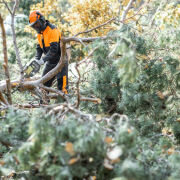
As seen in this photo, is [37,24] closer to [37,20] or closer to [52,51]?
[37,20]

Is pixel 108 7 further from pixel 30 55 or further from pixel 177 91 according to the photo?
pixel 177 91

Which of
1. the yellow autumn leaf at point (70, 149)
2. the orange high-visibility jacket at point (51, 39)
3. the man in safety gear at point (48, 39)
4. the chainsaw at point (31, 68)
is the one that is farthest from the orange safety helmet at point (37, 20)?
the yellow autumn leaf at point (70, 149)

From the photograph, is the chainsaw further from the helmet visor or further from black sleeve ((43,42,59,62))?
the helmet visor

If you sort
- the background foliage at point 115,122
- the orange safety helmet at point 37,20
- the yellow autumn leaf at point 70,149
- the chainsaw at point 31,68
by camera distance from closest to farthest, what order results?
1. the yellow autumn leaf at point 70,149
2. the background foliage at point 115,122
3. the orange safety helmet at point 37,20
4. the chainsaw at point 31,68

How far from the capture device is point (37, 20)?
4090 millimetres

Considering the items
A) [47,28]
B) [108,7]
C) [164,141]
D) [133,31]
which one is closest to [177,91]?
[133,31]

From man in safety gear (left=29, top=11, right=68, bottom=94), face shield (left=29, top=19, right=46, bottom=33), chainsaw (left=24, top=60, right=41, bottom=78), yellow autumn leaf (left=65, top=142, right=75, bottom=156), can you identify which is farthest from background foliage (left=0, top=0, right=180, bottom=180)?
face shield (left=29, top=19, right=46, bottom=33)

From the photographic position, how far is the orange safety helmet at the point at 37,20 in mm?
4062

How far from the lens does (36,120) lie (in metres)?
1.86

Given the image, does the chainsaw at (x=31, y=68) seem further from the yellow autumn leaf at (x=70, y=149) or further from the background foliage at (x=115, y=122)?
the yellow autumn leaf at (x=70, y=149)

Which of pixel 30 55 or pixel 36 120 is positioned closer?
pixel 36 120

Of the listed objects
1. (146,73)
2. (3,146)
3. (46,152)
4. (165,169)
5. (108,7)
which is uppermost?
(108,7)

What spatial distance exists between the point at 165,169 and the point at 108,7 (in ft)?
22.1

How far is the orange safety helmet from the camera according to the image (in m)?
4.06
